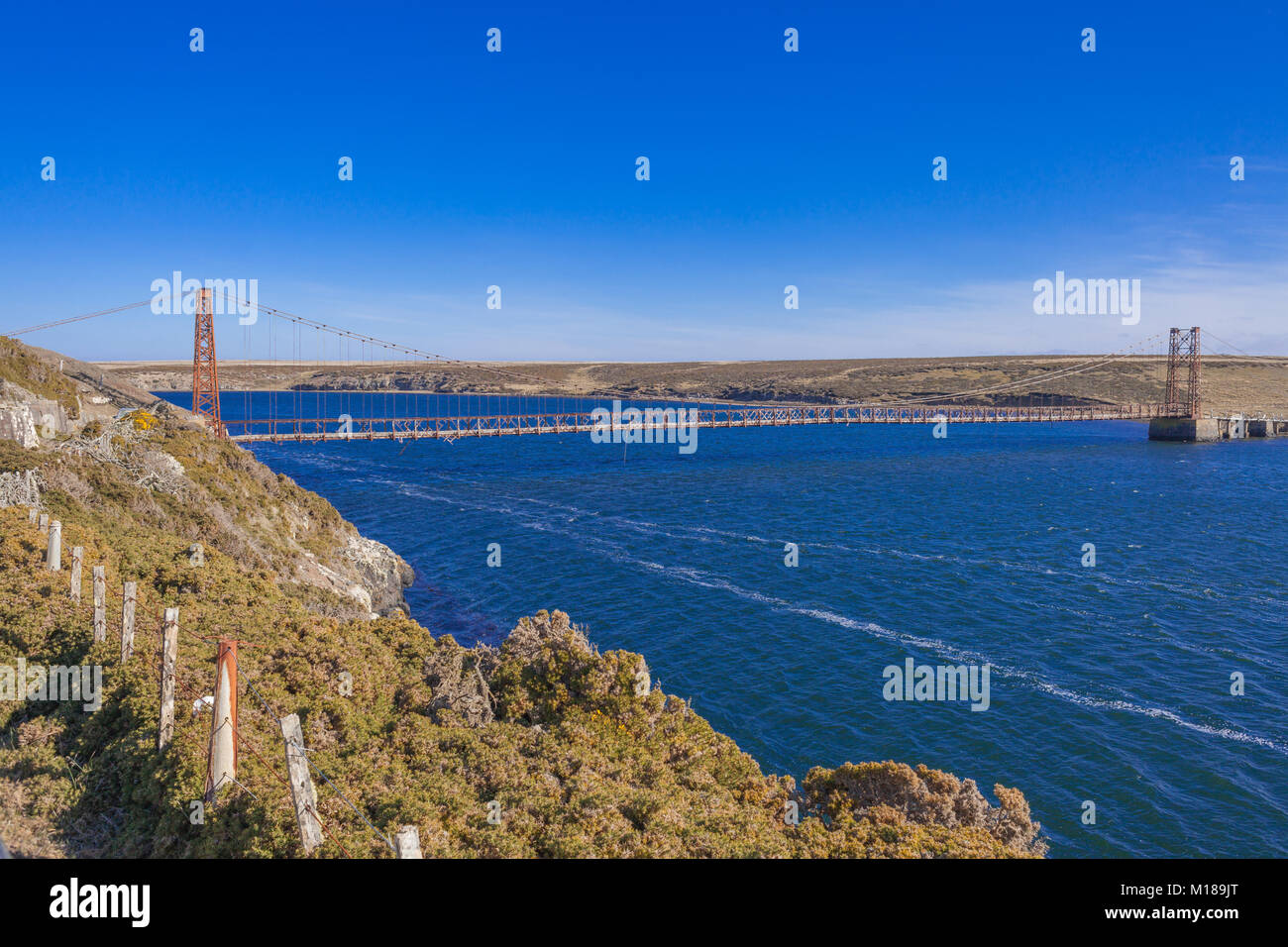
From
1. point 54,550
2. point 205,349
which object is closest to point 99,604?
point 54,550

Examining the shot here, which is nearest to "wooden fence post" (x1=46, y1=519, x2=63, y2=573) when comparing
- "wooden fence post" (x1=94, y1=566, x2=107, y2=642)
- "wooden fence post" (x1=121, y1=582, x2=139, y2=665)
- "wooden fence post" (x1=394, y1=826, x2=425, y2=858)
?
"wooden fence post" (x1=94, y1=566, x2=107, y2=642)

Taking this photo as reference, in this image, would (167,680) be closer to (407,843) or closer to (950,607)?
(407,843)

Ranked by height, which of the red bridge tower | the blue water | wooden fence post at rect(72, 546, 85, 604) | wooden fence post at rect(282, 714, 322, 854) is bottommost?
the blue water

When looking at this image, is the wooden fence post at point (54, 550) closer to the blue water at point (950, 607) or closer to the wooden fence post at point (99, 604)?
the wooden fence post at point (99, 604)

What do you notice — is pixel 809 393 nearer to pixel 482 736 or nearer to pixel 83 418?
pixel 83 418

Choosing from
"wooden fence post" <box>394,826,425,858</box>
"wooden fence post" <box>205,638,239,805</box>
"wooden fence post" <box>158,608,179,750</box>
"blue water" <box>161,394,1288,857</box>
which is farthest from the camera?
"blue water" <box>161,394,1288,857</box>

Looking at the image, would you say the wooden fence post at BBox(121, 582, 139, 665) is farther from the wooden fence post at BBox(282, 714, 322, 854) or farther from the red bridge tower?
the red bridge tower
